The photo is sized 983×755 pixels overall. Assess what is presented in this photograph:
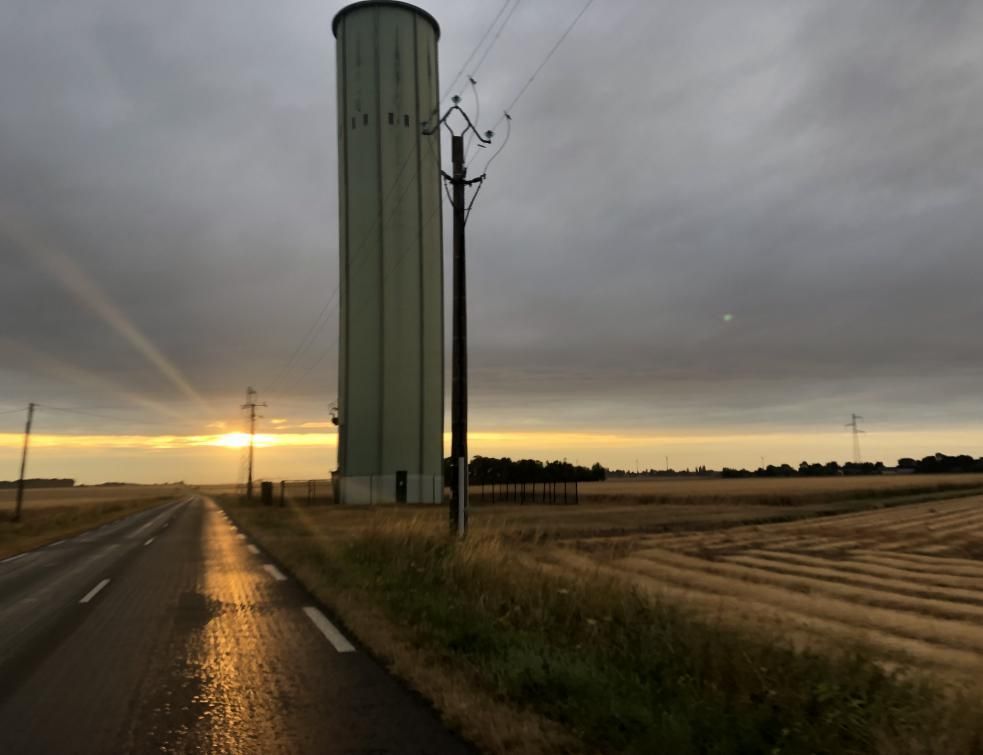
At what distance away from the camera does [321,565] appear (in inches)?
548

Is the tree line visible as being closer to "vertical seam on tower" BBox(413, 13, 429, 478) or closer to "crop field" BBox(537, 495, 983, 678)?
"vertical seam on tower" BBox(413, 13, 429, 478)

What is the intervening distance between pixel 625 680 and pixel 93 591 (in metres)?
11.0

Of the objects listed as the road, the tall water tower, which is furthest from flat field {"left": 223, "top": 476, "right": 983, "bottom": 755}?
the tall water tower

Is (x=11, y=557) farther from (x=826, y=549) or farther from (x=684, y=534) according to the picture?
(x=826, y=549)

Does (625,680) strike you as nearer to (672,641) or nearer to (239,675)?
(672,641)

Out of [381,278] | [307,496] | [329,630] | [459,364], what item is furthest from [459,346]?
[307,496]

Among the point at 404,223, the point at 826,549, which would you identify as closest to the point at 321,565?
the point at 826,549

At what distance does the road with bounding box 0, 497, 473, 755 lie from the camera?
494cm

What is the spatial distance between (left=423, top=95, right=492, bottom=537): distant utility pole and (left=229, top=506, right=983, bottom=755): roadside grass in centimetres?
449

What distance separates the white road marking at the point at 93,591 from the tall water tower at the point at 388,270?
30175mm

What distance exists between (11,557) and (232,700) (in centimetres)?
1966

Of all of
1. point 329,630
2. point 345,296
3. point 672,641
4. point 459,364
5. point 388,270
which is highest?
point 388,270

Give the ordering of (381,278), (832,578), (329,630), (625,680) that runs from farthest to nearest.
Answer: (381,278) < (832,578) < (329,630) < (625,680)

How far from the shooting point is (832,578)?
14.1 m
